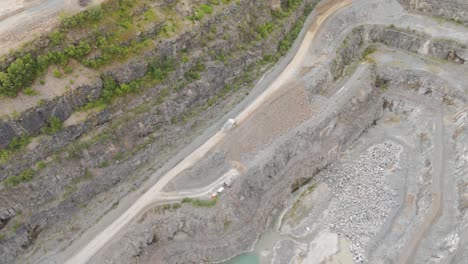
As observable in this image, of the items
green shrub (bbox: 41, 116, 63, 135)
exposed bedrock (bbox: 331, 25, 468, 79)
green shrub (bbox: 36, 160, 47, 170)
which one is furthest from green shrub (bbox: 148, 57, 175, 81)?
exposed bedrock (bbox: 331, 25, 468, 79)

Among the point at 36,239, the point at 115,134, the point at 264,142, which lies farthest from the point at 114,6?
the point at 36,239

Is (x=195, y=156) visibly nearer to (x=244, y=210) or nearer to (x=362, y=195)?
(x=244, y=210)

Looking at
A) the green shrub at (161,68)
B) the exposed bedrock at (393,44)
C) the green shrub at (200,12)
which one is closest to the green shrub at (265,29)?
the green shrub at (200,12)

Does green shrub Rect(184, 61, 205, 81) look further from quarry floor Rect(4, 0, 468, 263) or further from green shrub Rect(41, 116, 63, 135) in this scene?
green shrub Rect(41, 116, 63, 135)

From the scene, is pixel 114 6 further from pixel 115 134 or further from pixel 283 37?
pixel 283 37

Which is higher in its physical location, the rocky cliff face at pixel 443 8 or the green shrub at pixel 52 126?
the green shrub at pixel 52 126

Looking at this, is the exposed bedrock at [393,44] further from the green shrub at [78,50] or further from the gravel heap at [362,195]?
the green shrub at [78,50]
